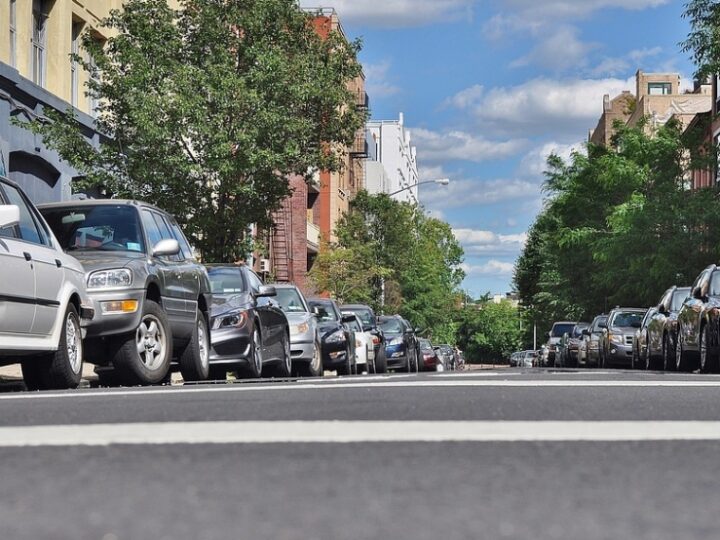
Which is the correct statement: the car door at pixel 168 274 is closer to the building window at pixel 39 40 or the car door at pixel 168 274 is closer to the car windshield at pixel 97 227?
the car windshield at pixel 97 227

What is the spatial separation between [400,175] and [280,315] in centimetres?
11463

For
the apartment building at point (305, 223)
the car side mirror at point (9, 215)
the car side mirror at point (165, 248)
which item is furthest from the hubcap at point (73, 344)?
the apartment building at point (305, 223)

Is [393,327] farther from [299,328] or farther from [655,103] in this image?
[655,103]

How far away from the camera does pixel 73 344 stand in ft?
39.4

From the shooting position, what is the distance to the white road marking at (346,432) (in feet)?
18.7

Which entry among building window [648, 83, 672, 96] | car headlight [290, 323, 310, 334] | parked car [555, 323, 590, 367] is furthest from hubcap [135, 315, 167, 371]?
building window [648, 83, 672, 96]

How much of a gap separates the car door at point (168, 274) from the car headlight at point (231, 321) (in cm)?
206

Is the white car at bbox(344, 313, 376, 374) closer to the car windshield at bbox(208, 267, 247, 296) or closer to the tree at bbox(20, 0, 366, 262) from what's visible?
the tree at bbox(20, 0, 366, 262)

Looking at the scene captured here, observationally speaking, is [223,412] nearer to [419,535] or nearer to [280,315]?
[419,535]

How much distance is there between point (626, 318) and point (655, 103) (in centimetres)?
6037

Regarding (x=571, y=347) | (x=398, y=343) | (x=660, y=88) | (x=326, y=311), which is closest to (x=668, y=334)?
(x=326, y=311)

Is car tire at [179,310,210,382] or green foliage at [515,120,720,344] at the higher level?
green foliage at [515,120,720,344]

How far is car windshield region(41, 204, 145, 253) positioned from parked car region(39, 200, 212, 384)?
1 centimetres

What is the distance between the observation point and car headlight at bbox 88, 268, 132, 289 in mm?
13172
